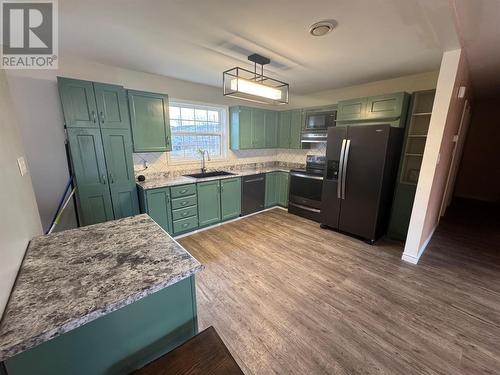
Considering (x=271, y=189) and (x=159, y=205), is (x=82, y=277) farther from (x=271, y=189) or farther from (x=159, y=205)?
(x=271, y=189)

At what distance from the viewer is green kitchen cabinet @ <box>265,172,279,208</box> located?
4.37 meters

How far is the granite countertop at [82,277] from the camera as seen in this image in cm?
72

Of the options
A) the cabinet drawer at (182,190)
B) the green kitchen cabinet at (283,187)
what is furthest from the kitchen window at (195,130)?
the green kitchen cabinet at (283,187)

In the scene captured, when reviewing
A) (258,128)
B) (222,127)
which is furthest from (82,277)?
(258,128)

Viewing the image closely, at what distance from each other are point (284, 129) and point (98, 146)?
3.48 metres

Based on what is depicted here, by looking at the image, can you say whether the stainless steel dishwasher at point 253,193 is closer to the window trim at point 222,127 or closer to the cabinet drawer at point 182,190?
the window trim at point 222,127

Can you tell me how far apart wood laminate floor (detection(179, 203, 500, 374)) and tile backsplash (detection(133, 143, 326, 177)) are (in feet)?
4.12

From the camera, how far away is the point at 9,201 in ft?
3.60

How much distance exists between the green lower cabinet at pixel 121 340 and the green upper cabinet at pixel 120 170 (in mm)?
2214

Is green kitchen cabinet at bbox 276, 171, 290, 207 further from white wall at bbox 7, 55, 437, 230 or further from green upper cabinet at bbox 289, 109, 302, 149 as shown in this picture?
white wall at bbox 7, 55, 437, 230

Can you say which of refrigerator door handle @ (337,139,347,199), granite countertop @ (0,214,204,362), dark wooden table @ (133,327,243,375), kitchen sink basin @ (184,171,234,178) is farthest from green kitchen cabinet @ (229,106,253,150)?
dark wooden table @ (133,327,243,375)

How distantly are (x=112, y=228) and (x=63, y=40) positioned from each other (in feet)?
6.65

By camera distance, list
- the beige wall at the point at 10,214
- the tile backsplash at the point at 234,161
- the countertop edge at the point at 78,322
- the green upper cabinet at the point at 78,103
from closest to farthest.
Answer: the countertop edge at the point at 78,322, the beige wall at the point at 10,214, the green upper cabinet at the point at 78,103, the tile backsplash at the point at 234,161

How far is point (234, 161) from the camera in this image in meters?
4.42
